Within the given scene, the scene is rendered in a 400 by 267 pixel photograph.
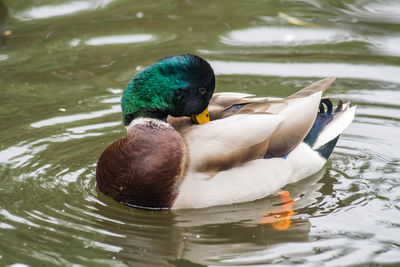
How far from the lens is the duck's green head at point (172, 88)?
569 centimetres

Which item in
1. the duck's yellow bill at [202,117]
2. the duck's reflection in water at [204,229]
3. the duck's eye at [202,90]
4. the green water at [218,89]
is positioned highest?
the duck's eye at [202,90]

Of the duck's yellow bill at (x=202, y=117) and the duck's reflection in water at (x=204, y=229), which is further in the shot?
the duck's yellow bill at (x=202, y=117)

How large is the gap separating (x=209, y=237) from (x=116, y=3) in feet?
17.9

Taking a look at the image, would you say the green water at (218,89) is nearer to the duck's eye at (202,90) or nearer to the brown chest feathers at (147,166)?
the brown chest feathers at (147,166)

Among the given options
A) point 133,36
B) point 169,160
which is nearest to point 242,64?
point 133,36

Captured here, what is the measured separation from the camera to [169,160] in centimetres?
568

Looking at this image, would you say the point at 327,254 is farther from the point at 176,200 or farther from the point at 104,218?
the point at 104,218

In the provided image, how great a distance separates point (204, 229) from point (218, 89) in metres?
2.68

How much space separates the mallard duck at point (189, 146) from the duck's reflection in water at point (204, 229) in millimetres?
91

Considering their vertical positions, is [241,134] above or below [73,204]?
above

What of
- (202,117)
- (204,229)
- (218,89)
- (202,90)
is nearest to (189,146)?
(202,117)

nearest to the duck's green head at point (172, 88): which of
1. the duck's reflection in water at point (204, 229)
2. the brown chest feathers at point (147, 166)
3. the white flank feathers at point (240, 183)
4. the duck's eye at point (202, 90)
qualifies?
the duck's eye at point (202, 90)

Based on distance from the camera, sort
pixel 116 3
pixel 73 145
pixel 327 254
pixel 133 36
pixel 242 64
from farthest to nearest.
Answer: pixel 116 3 < pixel 133 36 < pixel 242 64 < pixel 73 145 < pixel 327 254

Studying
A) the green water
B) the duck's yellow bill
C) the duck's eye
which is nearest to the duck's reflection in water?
the green water
